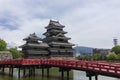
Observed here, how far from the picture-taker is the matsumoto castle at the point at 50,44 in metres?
80.3

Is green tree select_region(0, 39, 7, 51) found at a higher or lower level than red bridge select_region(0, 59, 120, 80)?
higher

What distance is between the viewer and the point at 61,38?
285 ft

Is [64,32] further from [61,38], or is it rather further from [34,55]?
[34,55]

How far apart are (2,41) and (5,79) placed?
56.6 m

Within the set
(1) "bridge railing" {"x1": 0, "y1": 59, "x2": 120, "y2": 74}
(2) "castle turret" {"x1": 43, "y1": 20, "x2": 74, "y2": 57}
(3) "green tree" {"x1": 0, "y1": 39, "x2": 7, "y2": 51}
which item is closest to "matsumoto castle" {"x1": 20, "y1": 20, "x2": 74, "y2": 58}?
(2) "castle turret" {"x1": 43, "y1": 20, "x2": 74, "y2": 57}

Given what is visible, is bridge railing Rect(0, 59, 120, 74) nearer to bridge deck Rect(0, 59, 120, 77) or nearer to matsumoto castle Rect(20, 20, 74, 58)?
bridge deck Rect(0, 59, 120, 77)

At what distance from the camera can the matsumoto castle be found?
80312 mm

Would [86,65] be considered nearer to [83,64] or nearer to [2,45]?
[83,64]

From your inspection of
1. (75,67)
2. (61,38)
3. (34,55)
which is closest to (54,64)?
(75,67)

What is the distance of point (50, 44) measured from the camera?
83.3 m

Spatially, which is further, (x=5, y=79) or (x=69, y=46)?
(x=69, y=46)

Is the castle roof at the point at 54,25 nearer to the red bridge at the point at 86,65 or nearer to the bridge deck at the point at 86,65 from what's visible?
the red bridge at the point at 86,65

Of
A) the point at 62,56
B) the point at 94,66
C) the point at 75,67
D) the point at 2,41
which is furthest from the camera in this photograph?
the point at 2,41

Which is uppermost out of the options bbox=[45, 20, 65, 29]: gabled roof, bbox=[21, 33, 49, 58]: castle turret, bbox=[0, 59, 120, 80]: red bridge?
bbox=[45, 20, 65, 29]: gabled roof
